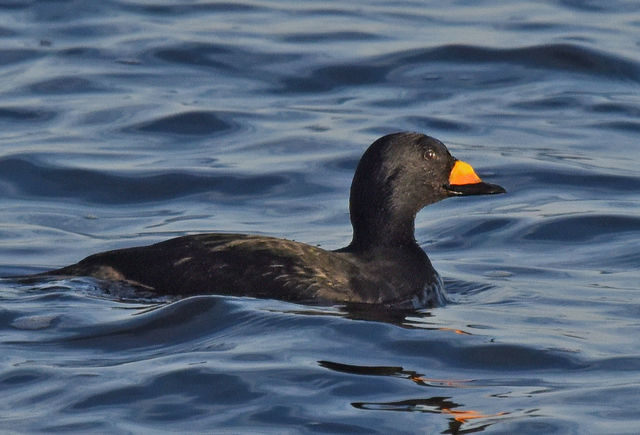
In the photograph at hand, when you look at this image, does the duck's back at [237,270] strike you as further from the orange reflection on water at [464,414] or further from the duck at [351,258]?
the orange reflection on water at [464,414]

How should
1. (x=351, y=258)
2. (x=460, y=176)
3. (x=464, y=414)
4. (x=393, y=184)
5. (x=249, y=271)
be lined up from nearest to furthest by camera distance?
1. (x=464, y=414)
2. (x=249, y=271)
3. (x=351, y=258)
4. (x=393, y=184)
5. (x=460, y=176)

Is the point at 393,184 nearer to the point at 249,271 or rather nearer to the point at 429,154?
the point at 429,154

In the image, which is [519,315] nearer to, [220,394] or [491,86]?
[220,394]

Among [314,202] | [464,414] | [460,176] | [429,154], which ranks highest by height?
[429,154]

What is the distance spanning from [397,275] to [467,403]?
80.5 inches

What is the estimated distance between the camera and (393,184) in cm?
958

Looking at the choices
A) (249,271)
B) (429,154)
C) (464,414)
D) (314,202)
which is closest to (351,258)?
(249,271)

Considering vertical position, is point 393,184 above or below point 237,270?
above

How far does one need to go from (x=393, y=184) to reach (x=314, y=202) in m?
2.97

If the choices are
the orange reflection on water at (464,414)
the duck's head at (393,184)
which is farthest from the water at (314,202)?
the duck's head at (393,184)

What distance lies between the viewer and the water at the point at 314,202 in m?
7.36

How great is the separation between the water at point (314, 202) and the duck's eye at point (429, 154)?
849 millimetres

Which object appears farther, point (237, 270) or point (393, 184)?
point (393, 184)

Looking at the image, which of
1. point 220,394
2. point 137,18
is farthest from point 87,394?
point 137,18
